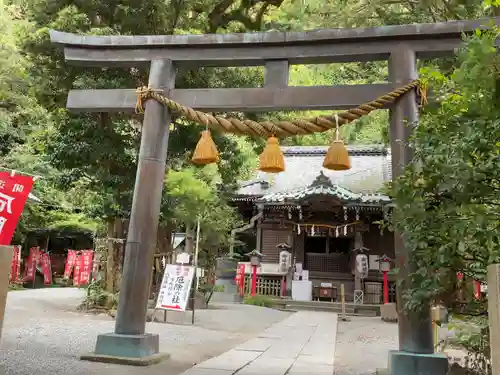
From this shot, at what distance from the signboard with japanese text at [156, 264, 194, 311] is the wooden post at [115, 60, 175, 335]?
3056 millimetres

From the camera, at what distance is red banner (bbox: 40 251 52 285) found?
22.0 metres

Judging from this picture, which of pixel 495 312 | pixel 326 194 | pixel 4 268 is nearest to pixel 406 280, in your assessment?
pixel 495 312

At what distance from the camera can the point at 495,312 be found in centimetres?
253

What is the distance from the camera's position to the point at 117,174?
11172 mm

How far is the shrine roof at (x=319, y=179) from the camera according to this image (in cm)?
1692

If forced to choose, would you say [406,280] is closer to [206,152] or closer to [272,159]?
[272,159]

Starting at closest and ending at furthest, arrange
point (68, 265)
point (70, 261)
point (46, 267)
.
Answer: point (70, 261), point (68, 265), point (46, 267)

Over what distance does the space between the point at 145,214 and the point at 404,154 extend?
3.35m

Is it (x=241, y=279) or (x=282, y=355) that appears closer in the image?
(x=282, y=355)

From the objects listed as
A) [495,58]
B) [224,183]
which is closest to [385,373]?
[495,58]

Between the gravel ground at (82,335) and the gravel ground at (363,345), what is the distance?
1952 millimetres

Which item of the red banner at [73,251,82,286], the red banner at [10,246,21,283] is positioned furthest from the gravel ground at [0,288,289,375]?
the red banner at [73,251,82,286]

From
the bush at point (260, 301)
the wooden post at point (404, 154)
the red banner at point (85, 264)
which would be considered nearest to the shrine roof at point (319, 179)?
the bush at point (260, 301)

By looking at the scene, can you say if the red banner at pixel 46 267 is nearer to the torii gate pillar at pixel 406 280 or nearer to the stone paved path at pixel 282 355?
the stone paved path at pixel 282 355
